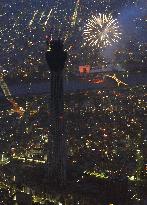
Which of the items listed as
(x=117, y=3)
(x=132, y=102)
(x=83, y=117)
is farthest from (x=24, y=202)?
(x=117, y=3)

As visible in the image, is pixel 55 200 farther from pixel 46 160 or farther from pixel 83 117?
pixel 83 117

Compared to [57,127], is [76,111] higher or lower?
lower

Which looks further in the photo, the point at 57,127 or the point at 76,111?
the point at 76,111

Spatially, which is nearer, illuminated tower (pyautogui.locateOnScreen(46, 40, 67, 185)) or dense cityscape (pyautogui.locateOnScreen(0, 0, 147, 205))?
dense cityscape (pyautogui.locateOnScreen(0, 0, 147, 205))

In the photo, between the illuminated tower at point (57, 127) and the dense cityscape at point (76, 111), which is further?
the illuminated tower at point (57, 127)
